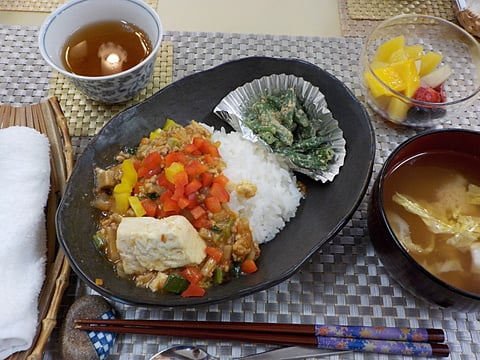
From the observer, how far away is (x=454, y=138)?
6.20ft

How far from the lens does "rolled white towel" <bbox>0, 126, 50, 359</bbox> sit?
1559 mm

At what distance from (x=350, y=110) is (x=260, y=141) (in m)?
0.42

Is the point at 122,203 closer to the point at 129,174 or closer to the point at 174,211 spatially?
the point at 129,174

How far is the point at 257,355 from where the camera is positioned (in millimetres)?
1664

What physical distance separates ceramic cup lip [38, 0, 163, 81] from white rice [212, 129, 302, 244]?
58cm

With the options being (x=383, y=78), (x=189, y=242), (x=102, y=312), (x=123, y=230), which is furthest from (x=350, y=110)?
(x=102, y=312)

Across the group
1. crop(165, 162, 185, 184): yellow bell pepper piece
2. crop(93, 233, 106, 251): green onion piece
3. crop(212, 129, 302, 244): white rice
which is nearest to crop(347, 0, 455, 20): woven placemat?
crop(212, 129, 302, 244): white rice

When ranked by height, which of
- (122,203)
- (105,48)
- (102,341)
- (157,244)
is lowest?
(102,341)

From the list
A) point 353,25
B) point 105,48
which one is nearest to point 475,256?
point 353,25

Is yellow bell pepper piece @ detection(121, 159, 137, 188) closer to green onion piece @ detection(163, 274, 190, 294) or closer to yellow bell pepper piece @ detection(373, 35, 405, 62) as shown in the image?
green onion piece @ detection(163, 274, 190, 294)

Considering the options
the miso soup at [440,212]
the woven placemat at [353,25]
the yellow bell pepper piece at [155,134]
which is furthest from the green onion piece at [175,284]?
the woven placemat at [353,25]

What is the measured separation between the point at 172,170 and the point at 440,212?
1094mm

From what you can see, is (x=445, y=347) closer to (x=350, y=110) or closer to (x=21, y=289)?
(x=350, y=110)

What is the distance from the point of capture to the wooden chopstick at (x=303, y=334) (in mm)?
1678
